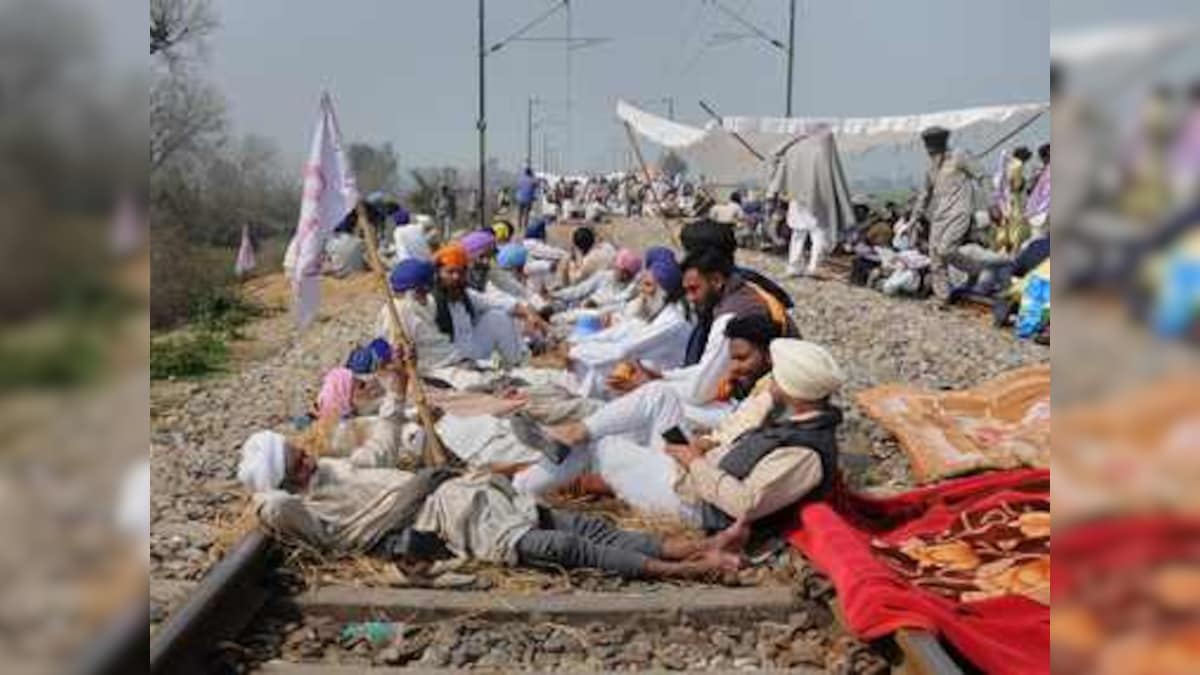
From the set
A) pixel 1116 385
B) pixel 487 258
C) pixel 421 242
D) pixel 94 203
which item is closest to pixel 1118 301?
pixel 1116 385

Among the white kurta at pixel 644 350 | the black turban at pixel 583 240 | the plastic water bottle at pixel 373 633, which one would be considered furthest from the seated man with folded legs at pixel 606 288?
the plastic water bottle at pixel 373 633

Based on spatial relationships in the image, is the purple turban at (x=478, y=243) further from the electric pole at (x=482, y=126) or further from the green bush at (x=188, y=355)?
the electric pole at (x=482, y=126)

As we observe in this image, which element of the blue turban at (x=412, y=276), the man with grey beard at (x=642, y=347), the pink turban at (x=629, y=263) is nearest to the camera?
the man with grey beard at (x=642, y=347)

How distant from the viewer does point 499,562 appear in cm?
445

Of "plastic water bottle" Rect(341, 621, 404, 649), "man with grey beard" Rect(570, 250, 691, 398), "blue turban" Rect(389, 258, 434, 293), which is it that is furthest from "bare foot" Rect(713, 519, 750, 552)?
"blue turban" Rect(389, 258, 434, 293)

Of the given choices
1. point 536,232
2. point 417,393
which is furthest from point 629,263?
point 417,393

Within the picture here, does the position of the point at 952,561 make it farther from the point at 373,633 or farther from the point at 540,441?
the point at 373,633

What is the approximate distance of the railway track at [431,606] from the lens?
3.75m

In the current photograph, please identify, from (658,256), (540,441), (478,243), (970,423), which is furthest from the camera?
(478,243)

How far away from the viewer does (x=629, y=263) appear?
11.4m

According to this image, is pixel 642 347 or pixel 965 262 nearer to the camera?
pixel 642 347

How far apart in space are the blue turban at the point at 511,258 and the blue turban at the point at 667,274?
3.83 m

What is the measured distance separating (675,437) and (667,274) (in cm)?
302

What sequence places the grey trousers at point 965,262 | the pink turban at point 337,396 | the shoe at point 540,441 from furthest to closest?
1. the grey trousers at point 965,262
2. the pink turban at point 337,396
3. the shoe at point 540,441
